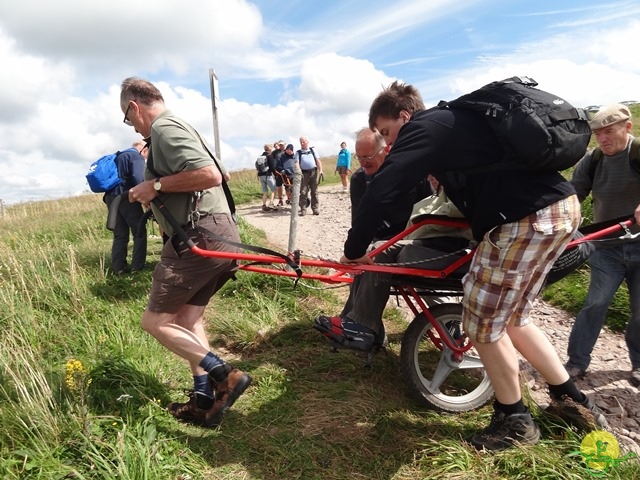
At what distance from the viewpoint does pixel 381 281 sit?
10.0 feet

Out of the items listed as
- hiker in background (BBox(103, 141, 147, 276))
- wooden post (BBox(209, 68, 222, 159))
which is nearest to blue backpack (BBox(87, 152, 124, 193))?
hiker in background (BBox(103, 141, 147, 276))

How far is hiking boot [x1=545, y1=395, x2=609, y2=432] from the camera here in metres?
2.62

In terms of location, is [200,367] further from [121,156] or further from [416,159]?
[121,156]

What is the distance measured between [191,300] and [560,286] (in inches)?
162

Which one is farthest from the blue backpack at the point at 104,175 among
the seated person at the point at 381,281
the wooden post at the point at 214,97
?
the seated person at the point at 381,281

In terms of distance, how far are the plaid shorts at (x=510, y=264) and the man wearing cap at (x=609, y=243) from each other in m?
1.36

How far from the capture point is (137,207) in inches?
263

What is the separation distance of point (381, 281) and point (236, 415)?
136 cm

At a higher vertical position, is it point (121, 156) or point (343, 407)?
point (121, 156)

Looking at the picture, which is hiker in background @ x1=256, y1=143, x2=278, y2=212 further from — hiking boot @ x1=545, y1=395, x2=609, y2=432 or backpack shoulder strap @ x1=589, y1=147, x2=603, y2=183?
hiking boot @ x1=545, y1=395, x2=609, y2=432

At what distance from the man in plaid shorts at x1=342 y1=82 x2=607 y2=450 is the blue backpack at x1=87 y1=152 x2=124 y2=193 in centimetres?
518

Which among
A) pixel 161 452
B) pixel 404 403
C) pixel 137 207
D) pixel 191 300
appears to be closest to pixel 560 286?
pixel 404 403

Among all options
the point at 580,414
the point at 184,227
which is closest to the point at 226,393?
the point at 184,227

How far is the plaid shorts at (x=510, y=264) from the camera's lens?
2188 millimetres
